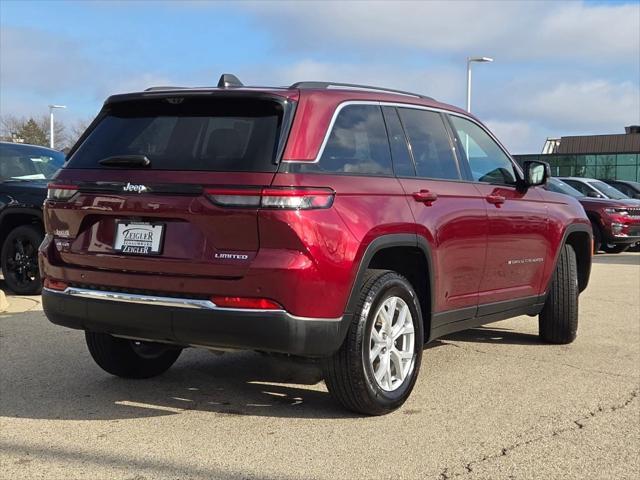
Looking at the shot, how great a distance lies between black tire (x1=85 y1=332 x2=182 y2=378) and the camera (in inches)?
198

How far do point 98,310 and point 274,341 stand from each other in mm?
1070

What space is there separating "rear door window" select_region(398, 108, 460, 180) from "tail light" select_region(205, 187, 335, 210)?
1204mm

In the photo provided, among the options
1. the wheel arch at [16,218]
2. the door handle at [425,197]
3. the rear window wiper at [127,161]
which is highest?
the rear window wiper at [127,161]

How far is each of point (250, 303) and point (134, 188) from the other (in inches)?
36.4

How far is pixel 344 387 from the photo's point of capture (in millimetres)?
4180

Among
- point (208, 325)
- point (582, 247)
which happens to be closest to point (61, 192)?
point (208, 325)

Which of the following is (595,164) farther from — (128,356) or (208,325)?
(208,325)

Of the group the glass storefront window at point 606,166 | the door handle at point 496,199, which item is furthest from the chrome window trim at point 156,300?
the glass storefront window at point 606,166

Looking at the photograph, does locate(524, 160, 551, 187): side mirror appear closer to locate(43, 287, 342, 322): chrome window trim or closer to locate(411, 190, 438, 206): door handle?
locate(411, 190, 438, 206): door handle

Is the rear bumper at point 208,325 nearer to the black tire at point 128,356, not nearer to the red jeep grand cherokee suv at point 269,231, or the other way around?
the red jeep grand cherokee suv at point 269,231

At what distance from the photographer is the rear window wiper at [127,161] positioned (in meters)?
4.11

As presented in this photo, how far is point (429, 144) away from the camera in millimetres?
5035

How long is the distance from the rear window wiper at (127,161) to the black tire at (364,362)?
141 centimetres

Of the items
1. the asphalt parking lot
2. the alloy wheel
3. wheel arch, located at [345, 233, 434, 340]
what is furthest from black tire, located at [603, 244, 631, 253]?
the alloy wheel
